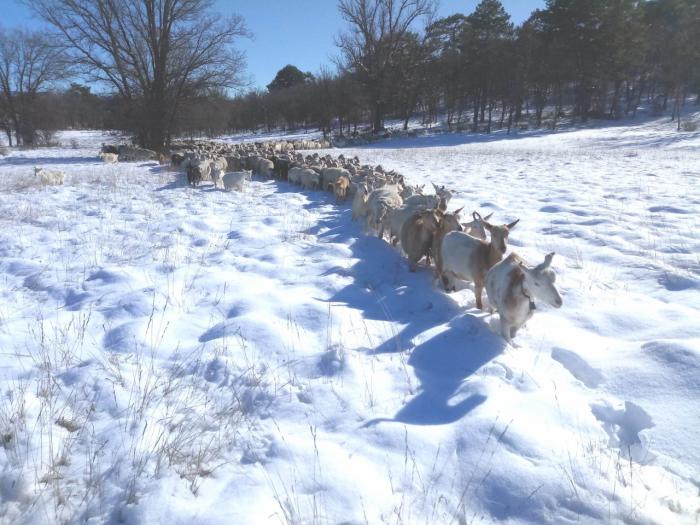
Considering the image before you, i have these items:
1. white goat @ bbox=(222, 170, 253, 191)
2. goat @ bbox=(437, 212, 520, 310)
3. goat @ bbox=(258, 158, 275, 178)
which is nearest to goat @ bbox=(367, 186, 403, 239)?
goat @ bbox=(437, 212, 520, 310)

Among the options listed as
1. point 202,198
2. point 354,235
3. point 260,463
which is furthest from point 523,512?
point 202,198

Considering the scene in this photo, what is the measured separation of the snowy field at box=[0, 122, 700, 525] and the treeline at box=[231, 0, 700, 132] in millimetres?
33375

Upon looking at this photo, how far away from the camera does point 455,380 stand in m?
3.45

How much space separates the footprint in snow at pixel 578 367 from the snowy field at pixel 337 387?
0.02 meters

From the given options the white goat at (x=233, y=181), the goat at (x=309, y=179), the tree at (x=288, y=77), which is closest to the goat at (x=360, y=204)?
the goat at (x=309, y=179)

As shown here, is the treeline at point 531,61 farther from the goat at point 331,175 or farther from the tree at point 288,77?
the tree at point 288,77

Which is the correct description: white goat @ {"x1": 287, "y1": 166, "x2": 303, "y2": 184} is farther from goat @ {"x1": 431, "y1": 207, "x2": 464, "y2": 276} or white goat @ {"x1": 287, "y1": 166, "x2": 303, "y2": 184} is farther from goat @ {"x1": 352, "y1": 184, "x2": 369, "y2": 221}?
goat @ {"x1": 431, "y1": 207, "x2": 464, "y2": 276}

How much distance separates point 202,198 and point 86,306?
6.92 metres

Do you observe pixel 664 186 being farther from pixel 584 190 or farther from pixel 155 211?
pixel 155 211

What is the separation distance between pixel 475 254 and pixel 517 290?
964 millimetres

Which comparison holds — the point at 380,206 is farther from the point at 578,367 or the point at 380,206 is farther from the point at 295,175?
the point at 295,175

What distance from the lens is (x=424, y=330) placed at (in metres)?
4.27

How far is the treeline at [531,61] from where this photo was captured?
117ft

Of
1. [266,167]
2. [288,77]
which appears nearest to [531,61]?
[266,167]
